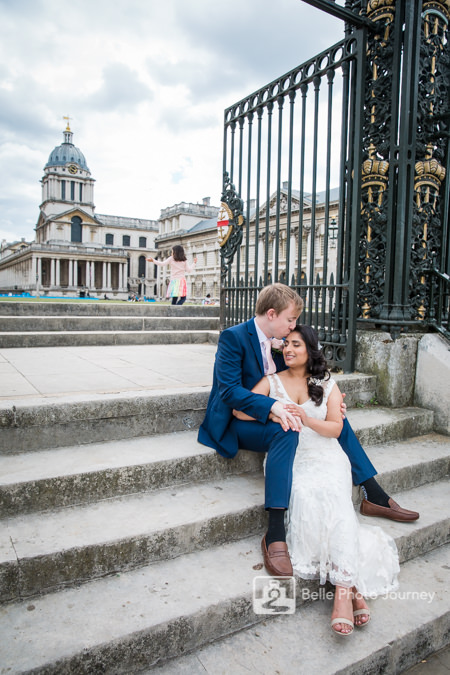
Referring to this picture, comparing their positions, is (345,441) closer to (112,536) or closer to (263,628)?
(263,628)

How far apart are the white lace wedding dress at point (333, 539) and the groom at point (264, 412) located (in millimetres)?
144

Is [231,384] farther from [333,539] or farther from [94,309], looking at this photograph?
[94,309]

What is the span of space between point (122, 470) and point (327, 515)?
1.17 meters

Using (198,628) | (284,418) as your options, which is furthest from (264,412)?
(198,628)

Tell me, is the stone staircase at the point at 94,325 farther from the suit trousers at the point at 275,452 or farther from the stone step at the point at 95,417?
the suit trousers at the point at 275,452

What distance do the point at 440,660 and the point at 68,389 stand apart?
2.89m

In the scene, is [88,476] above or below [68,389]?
below

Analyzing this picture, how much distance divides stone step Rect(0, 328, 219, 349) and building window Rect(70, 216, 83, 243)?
319 feet

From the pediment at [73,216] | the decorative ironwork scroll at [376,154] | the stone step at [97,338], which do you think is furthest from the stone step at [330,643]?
the pediment at [73,216]

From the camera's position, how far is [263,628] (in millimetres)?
2238

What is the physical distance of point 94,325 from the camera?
23.9 feet

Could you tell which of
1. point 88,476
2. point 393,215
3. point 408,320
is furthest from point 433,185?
point 88,476

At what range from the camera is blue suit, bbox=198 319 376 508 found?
106 inches

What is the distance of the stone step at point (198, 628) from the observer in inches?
73.3
